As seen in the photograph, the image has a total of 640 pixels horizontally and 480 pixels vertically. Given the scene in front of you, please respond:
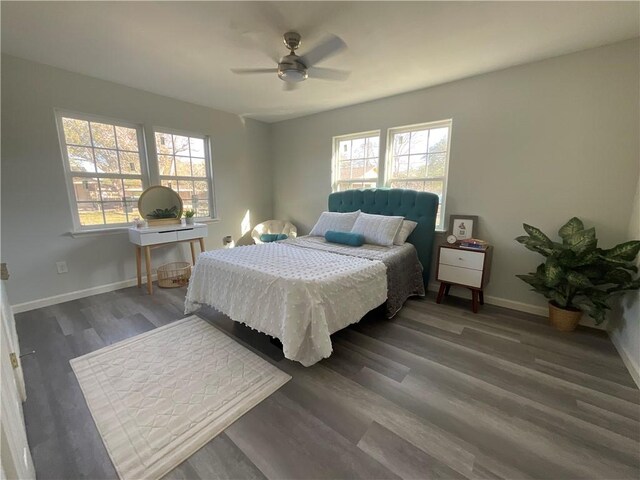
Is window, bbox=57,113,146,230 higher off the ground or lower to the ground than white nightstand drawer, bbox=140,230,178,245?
higher

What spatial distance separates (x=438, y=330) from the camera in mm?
2408

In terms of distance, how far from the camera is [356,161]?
13.0 ft

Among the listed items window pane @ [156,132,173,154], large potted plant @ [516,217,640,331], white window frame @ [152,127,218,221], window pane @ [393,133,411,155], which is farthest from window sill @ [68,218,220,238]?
large potted plant @ [516,217,640,331]

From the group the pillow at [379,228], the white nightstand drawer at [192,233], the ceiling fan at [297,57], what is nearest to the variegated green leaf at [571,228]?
the pillow at [379,228]

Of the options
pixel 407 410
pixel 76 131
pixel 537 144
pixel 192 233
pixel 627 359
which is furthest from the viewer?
pixel 192 233

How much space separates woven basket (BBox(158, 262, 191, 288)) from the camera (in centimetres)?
341

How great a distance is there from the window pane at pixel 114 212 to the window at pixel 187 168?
599 millimetres

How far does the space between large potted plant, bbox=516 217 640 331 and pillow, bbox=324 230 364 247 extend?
1548 mm

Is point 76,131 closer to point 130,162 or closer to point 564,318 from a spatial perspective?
point 130,162

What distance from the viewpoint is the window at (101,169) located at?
293cm

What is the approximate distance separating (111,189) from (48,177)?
56 centimetres

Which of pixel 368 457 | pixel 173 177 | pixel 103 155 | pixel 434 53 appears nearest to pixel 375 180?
pixel 434 53

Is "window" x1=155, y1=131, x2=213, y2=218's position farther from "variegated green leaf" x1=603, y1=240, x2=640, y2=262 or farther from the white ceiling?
"variegated green leaf" x1=603, y1=240, x2=640, y2=262

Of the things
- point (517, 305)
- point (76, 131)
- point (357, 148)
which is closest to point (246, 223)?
point (357, 148)
